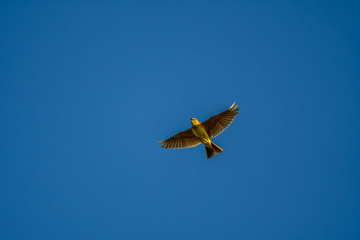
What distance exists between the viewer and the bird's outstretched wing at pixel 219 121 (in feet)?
42.5

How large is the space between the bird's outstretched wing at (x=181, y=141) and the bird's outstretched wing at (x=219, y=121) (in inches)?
35.9

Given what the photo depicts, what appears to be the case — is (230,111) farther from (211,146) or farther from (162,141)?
(162,141)

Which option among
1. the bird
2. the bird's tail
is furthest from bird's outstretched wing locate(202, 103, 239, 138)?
the bird's tail

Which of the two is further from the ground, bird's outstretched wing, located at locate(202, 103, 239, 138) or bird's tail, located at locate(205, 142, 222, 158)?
bird's outstretched wing, located at locate(202, 103, 239, 138)

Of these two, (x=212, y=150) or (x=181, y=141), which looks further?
(x=181, y=141)

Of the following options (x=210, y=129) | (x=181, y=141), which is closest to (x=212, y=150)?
(x=210, y=129)

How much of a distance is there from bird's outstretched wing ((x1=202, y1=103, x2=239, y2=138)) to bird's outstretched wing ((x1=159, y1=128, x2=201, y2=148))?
2.99 ft

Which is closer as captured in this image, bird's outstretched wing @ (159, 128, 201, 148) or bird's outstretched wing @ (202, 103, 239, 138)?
bird's outstretched wing @ (202, 103, 239, 138)

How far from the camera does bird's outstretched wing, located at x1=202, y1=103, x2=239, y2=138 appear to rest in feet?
42.5

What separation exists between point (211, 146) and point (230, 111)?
1.70 meters

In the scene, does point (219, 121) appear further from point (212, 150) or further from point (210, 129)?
point (212, 150)

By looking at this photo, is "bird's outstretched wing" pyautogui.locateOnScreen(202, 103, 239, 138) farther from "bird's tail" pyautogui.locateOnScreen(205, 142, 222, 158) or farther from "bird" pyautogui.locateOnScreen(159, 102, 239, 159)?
"bird's tail" pyautogui.locateOnScreen(205, 142, 222, 158)

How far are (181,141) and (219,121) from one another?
216 centimetres

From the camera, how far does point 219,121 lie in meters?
13.3
